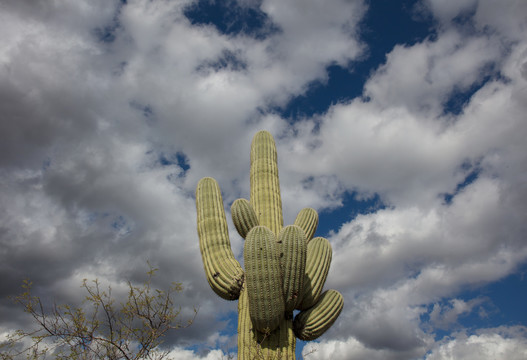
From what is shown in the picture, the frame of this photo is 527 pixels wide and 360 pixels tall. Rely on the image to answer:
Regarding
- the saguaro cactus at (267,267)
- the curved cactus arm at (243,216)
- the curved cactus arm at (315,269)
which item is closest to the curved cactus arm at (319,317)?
the saguaro cactus at (267,267)

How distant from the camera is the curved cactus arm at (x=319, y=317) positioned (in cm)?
891

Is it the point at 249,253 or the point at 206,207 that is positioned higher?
the point at 206,207

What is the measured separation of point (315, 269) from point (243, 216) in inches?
80.5

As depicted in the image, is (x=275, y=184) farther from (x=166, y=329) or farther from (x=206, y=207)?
(x=166, y=329)

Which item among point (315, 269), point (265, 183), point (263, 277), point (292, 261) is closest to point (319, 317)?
point (315, 269)

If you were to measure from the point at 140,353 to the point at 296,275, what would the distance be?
10.5ft

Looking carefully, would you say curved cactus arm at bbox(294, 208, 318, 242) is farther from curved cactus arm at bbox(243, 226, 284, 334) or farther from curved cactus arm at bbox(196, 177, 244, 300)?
curved cactus arm at bbox(243, 226, 284, 334)

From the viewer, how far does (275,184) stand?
10844 millimetres

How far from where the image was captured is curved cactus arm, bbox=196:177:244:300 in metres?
9.12

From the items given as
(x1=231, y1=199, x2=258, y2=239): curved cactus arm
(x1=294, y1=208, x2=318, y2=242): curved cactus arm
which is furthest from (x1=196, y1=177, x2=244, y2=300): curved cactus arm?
(x1=294, y1=208, x2=318, y2=242): curved cactus arm

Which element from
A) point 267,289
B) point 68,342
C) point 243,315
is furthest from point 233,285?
point 68,342

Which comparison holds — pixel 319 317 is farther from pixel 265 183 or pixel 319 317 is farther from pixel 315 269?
pixel 265 183

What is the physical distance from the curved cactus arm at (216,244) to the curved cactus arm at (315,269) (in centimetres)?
148

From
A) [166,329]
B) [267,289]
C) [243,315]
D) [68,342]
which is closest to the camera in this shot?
[68,342]
